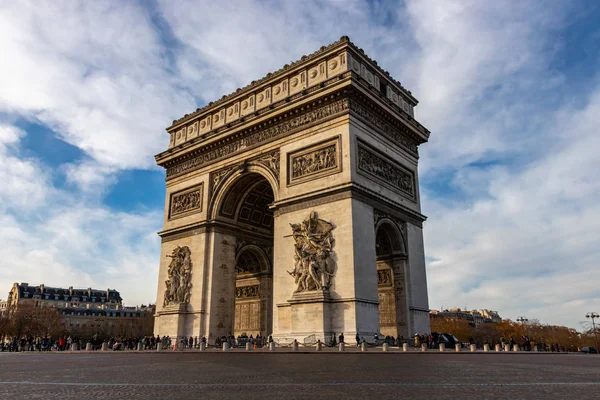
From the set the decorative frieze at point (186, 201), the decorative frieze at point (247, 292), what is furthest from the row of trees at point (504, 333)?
the decorative frieze at point (186, 201)

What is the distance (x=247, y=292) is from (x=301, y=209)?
368 inches

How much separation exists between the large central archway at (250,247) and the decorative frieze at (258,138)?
65.1 inches

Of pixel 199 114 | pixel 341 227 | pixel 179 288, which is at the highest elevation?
pixel 199 114

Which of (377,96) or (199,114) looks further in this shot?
(199,114)

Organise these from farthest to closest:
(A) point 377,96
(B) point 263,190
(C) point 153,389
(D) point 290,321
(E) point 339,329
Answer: (B) point 263,190 < (A) point 377,96 < (D) point 290,321 < (E) point 339,329 < (C) point 153,389

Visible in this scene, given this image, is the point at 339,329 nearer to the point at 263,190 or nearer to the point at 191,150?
the point at 263,190

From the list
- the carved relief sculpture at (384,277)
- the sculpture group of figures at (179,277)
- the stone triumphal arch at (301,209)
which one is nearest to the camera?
the stone triumphal arch at (301,209)

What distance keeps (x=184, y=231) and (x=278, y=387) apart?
22.0 m

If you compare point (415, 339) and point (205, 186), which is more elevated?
point (205, 186)

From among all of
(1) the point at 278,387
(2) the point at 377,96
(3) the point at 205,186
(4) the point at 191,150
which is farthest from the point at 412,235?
(1) the point at 278,387

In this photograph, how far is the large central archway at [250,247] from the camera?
24797mm

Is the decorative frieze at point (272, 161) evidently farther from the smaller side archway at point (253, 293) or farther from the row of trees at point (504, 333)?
the row of trees at point (504, 333)

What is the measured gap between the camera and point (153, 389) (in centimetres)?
425

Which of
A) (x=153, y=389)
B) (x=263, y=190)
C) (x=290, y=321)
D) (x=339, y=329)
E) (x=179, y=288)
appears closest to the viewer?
(x=153, y=389)
